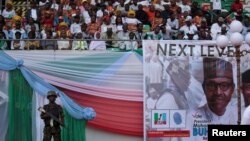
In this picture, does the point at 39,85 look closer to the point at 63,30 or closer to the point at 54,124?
the point at 54,124

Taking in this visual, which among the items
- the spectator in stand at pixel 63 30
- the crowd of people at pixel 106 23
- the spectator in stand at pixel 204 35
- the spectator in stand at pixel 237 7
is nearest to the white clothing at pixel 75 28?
the crowd of people at pixel 106 23

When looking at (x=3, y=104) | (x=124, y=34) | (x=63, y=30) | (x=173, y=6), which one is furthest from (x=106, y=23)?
(x=3, y=104)

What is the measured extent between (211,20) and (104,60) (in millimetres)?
4761

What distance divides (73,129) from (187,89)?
3005 mm

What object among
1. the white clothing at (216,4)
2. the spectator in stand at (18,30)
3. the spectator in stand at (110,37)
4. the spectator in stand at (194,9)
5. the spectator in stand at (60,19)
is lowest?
the spectator in stand at (110,37)

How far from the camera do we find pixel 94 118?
48.1ft

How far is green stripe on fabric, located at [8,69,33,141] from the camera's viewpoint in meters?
14.5

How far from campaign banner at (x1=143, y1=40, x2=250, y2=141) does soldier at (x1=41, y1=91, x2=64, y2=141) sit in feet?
7.88

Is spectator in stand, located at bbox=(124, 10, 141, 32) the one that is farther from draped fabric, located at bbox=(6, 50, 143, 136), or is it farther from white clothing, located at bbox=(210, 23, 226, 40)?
white clothing, located at bbox=(210, 23, 226, 40)

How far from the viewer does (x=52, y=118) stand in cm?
1325

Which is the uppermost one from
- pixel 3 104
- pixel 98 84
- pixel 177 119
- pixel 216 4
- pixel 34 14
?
pixel 216 4

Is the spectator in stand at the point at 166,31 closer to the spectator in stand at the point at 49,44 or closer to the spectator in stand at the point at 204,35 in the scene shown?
the spectator in stand at the point at 204,35

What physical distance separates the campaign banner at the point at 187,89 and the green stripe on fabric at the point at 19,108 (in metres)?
2.84

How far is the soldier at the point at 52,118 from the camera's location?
1323cm
